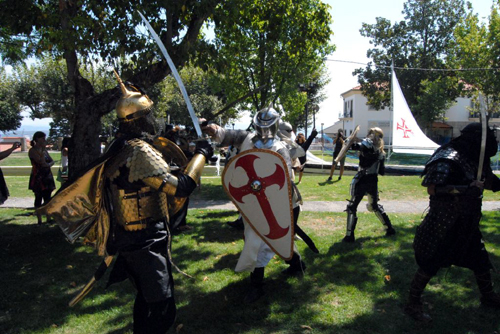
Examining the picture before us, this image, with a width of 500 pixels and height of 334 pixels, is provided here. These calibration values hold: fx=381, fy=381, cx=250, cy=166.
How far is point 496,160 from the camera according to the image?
53.3 feet

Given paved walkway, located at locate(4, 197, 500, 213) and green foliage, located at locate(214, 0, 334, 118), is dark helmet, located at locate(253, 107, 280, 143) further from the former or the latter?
green foliage, located at locate(214, 0, 334, 118)

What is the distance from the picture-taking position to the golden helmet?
2879 mm

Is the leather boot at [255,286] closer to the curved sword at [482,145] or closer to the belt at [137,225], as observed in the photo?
the belt at [137,225]

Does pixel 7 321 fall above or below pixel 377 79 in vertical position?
below

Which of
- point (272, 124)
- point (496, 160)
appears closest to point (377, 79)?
point (496, 160)

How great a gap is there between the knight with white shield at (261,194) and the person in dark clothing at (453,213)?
1.23 m

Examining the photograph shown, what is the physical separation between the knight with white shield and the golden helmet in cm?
91

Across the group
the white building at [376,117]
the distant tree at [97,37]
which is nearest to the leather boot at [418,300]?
the distant tree at [97,37]

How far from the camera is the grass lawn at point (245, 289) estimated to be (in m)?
3.55

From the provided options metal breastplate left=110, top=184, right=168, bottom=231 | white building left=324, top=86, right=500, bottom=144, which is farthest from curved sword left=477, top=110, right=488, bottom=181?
white building left=324, top=86, right=500, bottom=144

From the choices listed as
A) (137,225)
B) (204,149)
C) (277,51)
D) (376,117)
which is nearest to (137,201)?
(137,225)

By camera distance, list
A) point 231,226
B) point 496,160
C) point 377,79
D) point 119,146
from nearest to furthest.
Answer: point 119,146
point 231,226
point 496,160
point 377,79

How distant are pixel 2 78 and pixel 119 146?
3768 cm

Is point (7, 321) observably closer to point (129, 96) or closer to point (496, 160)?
point (129, 96)
